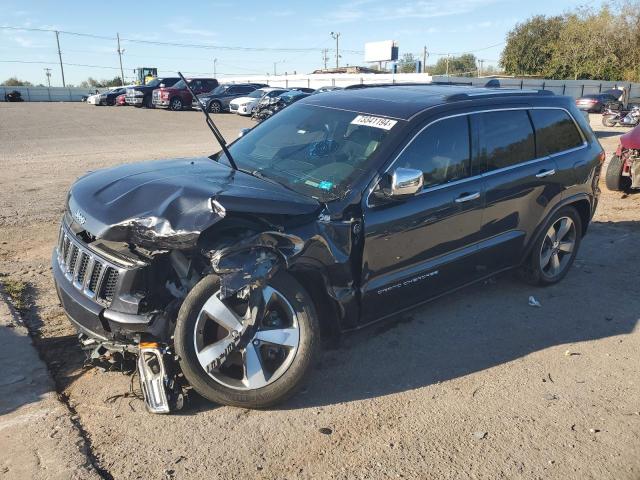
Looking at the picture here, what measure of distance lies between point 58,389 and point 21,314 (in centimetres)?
122

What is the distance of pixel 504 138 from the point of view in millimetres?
4609

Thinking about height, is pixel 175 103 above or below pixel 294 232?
below

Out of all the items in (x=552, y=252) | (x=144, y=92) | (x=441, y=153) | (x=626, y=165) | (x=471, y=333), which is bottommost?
(x=471, y=333)

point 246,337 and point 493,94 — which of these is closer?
point 246,337

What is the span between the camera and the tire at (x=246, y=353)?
9.98 ft

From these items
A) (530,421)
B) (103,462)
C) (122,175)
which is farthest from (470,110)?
(103,462)

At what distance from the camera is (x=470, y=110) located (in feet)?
14.1

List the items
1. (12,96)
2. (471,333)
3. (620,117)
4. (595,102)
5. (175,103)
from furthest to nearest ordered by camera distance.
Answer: (12,96) → (595,102) → (175,103) → (620,117) → (471,333)

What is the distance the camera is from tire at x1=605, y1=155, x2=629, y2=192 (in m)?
9.51

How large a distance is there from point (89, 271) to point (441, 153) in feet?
8.53

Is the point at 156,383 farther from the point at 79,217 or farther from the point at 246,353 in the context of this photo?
the point at 79,217

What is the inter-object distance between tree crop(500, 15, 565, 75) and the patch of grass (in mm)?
68044

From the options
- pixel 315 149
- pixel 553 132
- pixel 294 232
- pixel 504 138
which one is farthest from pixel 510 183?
pixel 294 232

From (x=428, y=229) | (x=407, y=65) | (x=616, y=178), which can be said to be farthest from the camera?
(x=407, y=65)
